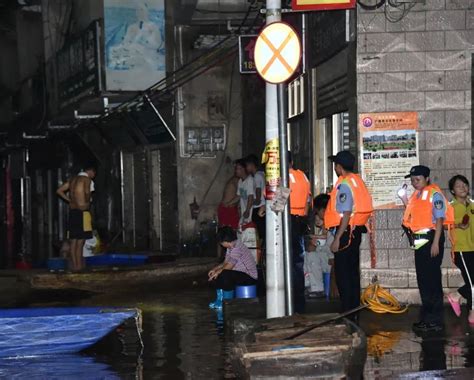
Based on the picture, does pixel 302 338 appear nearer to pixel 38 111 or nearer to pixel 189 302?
pixel 189 302

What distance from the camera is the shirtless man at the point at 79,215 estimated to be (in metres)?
16.4

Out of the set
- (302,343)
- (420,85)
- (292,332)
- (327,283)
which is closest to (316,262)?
(327,283)

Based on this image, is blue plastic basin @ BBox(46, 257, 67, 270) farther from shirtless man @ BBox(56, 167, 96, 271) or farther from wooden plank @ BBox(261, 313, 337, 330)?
wooden plank @ BBox(261, 313, 337, 330)

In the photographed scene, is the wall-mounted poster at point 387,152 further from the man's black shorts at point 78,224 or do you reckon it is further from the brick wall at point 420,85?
the man's black shorts at point 78,224

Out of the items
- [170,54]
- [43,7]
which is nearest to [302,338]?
[170,54]

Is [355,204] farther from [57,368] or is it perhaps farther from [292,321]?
[57,368]

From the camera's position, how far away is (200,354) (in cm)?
971

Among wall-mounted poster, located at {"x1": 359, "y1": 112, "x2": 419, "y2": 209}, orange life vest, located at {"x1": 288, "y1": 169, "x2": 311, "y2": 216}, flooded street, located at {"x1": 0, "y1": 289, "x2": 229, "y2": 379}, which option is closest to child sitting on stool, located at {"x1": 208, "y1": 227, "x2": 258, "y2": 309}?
flooded street, located at {"x1": 0, "y1": 289, "x2": 229, "y2": 379}

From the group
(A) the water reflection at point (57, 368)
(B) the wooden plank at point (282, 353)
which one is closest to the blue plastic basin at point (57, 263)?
(A) the water reflection at point (57, 368)

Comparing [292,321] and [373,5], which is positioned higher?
[373,5]

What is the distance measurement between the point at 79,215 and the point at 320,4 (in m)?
6.90

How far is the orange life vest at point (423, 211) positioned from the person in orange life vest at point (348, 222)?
54 cm

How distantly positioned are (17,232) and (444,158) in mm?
24940

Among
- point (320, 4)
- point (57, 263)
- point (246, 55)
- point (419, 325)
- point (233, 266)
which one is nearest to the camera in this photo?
point (419, 325)
